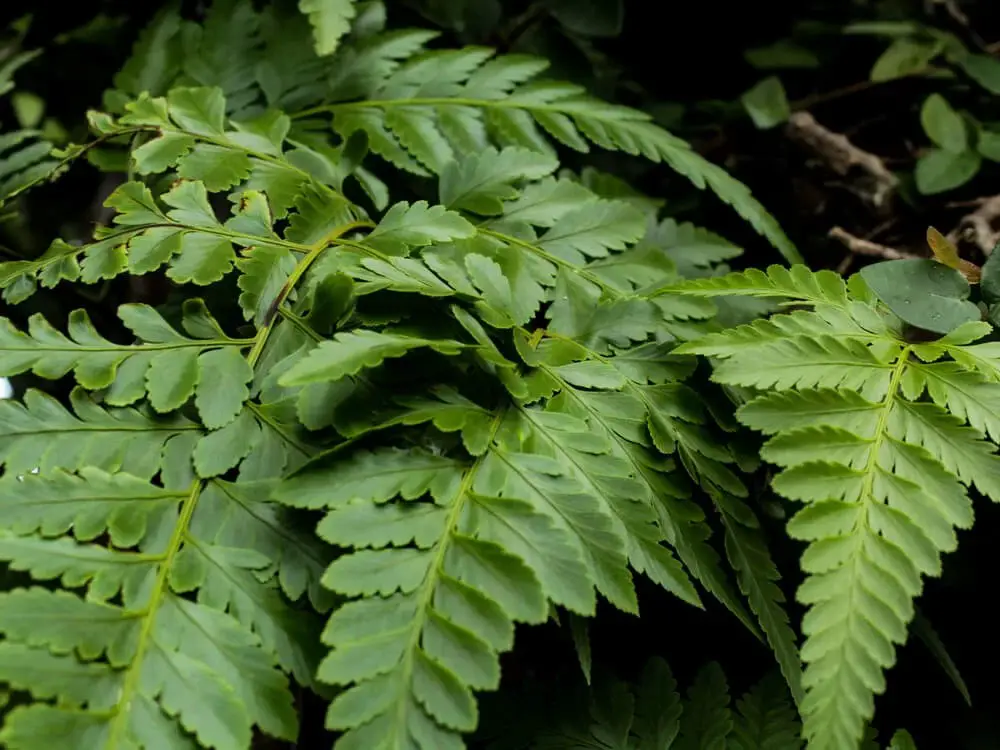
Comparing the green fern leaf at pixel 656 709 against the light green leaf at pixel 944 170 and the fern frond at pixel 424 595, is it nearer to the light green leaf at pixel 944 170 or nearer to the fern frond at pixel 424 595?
the fern frond at pixel 424 595

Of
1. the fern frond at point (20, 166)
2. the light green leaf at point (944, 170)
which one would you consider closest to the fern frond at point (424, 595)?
the fern frond at point (20, 166)

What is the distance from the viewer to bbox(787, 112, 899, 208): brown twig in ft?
4.78

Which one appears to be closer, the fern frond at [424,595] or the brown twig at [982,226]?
the fern frond at [424,595]

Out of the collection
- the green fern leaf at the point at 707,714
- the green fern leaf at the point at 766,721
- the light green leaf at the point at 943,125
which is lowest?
the green fern leaf at the point at 766,721

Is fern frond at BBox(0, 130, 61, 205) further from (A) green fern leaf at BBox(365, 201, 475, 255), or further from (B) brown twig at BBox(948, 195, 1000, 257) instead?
(B) brown twig at BBox(948, 195, 1000, 257)

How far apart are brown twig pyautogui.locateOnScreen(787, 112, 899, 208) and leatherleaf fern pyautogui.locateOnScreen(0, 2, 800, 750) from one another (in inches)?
23.0

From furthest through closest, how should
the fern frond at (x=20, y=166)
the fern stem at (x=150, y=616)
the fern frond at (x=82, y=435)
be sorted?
the fern frond at (x=20, y=166) → the fern frond at (x=82, y=435) → the fern stem at (x=150, y=616)

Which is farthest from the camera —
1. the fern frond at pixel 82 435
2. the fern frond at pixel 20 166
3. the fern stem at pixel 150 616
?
the fern frond at pixel 20 166

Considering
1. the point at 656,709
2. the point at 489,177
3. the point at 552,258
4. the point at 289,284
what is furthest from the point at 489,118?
the point at 656,709

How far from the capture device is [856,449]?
2.54 feet

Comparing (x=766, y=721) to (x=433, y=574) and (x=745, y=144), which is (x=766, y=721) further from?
(x=745, y=144)

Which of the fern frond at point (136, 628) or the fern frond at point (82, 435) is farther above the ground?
the fern frond at point (82, 435)

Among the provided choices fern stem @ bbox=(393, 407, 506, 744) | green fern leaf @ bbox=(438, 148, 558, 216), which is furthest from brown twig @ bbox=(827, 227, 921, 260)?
fern stem @ bbox=(393, 407, 506, 744)

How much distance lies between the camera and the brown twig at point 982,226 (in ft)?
4.04
